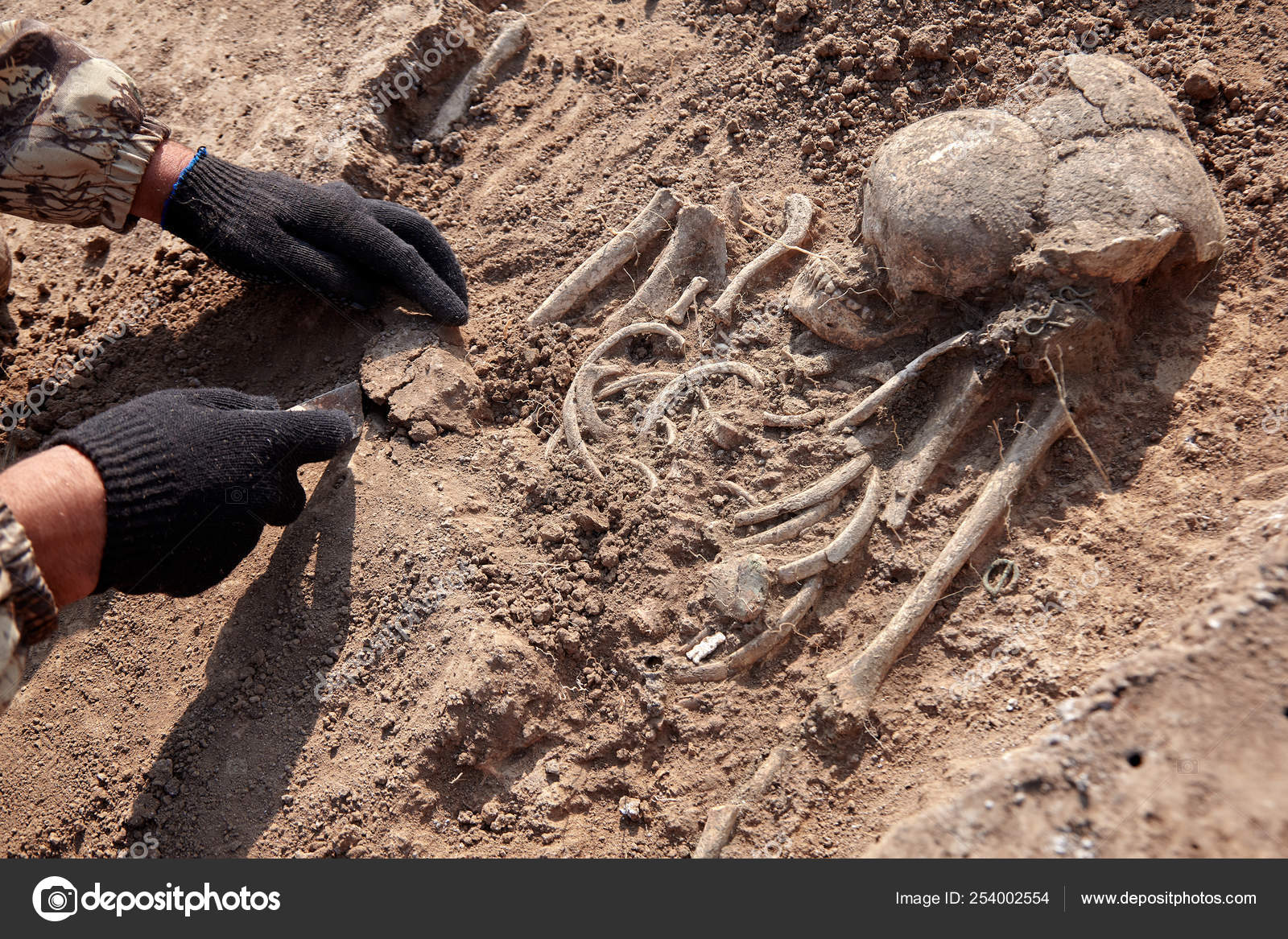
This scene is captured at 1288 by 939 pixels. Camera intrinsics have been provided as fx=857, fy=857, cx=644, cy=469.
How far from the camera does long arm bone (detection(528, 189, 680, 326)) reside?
3705mm

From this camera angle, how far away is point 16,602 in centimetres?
244

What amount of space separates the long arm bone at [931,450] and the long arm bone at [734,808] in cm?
89

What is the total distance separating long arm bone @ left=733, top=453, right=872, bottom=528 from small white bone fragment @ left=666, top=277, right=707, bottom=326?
93 centimetres

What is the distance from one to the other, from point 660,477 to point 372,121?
246cm

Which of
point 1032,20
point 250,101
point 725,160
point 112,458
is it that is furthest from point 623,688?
point 250,101

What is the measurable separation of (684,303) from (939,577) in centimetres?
150

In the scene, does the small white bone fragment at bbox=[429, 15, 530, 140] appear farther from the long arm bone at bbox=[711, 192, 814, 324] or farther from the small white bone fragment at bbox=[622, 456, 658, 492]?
the small white bone fragment at bbox=[622, 456, 658, 492]

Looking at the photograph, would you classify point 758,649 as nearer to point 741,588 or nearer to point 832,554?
point 741,588

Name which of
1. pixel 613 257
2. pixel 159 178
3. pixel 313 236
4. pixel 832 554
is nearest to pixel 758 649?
pixel 832 554

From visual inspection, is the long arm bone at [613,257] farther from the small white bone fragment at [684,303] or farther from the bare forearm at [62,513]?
the bare forearm at [62,513]

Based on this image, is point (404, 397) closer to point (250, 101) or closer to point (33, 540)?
point (33, 540)

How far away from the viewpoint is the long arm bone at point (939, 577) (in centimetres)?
274

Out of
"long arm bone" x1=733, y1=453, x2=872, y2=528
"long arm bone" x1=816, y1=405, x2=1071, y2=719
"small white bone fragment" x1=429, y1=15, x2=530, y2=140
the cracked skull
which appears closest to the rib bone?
"long arm bone" x1=733, y1=453, x2=872, y2=528
